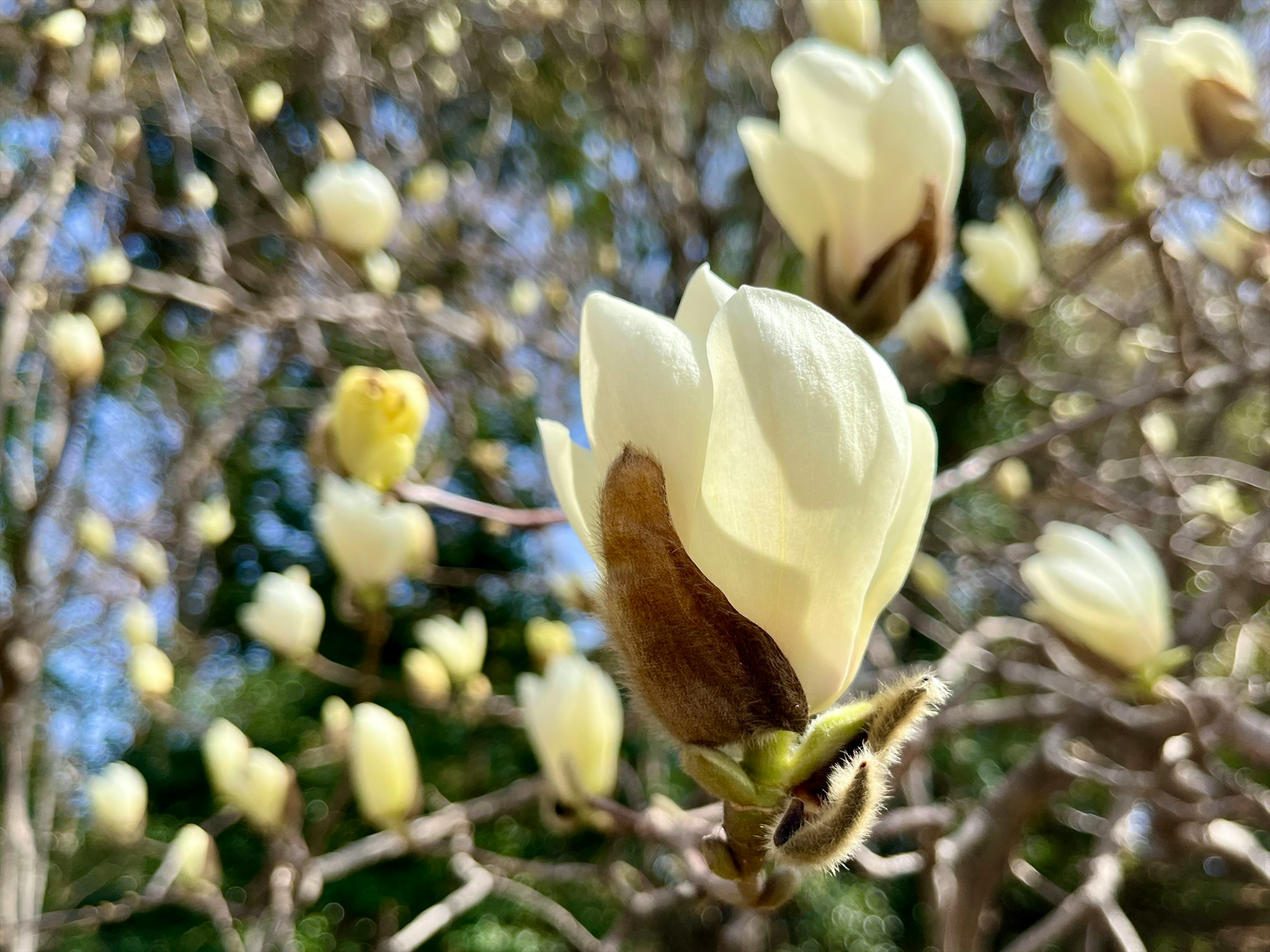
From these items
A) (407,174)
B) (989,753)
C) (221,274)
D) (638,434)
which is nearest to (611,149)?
(407,174)

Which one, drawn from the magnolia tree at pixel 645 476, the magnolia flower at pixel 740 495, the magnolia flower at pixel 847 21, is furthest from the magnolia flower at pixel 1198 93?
the magnolia flower at pixel 740 495

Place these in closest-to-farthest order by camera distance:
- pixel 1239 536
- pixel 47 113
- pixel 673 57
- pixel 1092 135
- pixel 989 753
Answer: pixel 1092 135 < pixel 1239 536 < pixel 47 113 < pixel 673 57 < pixel 989 753

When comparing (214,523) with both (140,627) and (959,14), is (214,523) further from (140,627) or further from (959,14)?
(959,14)

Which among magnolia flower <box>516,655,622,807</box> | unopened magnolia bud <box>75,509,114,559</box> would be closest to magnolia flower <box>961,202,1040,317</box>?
magnolia flower <box>516,655,622,807</box>

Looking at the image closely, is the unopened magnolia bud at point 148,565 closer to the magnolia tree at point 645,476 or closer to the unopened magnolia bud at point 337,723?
the magnolia tree at point 645,476

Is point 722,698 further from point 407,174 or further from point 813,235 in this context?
point 407,174

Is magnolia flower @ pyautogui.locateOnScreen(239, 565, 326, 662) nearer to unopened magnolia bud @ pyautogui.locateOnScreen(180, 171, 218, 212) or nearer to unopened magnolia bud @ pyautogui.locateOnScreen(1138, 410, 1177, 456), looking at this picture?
unopened magnolia bud @ pyautogui.locateOnScreen(180, 171, 218, 212)

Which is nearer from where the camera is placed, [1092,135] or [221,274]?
[1092,135]
